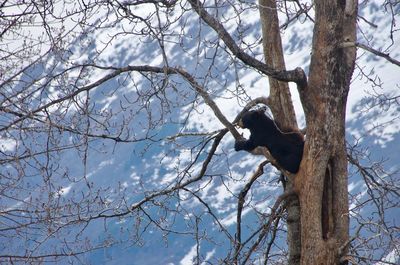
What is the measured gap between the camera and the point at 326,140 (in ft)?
25.0

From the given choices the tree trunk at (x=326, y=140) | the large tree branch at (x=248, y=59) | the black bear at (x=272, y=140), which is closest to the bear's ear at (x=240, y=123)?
the black bear at (x=272, y=140)

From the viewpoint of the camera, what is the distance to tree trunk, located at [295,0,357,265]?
7.62 meters

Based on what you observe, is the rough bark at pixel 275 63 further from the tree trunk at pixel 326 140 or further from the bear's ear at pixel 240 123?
the tree trunk at pixel 326 140

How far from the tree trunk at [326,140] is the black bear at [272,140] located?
0.49m

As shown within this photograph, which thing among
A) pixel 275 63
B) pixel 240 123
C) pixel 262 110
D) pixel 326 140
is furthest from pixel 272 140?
pixel 326 140

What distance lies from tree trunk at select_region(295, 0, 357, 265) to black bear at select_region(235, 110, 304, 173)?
0.49 meters

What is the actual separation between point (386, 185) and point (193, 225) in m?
2.50

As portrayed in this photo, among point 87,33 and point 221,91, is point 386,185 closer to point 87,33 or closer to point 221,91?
point 221,91

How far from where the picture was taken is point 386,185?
8.41m

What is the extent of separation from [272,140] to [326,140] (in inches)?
47.6

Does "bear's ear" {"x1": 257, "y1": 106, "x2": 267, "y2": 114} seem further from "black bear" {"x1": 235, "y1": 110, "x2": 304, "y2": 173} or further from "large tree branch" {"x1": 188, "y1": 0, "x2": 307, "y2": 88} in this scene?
"large tree branch" {"x1": 188, "y1": 0, "x2": 307, "y2": 88}

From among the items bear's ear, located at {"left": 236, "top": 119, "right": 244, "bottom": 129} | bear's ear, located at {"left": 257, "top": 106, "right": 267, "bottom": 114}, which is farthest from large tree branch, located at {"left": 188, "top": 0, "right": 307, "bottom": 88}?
bear's ear, located at {"left": 236, "top": 119, "right": 244, "bottom": 129}

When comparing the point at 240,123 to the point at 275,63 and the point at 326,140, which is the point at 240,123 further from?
the point at 326,140

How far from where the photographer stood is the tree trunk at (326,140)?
7.62 meters
